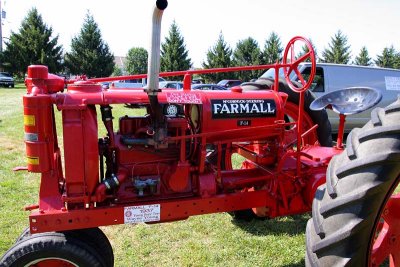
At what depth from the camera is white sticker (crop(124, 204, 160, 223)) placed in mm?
2791

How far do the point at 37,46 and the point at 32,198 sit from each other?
41.3 metres

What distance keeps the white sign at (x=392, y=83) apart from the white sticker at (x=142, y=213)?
350 inches

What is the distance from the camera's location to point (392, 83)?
10031mm

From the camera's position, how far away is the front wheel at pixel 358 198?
1.80 metres

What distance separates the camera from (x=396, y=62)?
47875mm

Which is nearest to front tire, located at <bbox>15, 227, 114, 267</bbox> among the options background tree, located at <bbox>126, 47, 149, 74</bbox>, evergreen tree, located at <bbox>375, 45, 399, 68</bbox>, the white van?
the white van

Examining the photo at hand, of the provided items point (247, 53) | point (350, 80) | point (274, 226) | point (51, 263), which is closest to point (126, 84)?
point (350, 80)

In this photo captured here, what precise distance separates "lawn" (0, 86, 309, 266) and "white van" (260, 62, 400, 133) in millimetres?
4851

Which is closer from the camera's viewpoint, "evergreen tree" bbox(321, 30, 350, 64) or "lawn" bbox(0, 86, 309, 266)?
"lawn" bbox(0, 86, 309, 266)

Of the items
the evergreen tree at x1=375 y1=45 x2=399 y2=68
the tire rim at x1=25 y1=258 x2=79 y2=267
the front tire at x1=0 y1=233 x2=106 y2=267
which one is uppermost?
the evergreen tree at x1=375 y1=45 x2=399 y2=68

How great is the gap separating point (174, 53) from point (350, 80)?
37000mm

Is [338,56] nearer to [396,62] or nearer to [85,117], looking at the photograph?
[396,62]

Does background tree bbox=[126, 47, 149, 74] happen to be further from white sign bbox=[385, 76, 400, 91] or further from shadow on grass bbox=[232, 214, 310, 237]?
shadow on grass bbox=[232, 214, 310, 237]

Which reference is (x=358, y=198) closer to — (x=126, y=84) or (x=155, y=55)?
(x=155, y=55)
